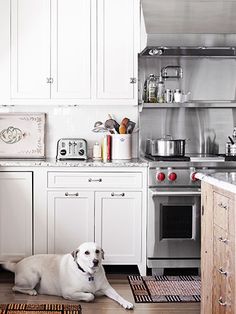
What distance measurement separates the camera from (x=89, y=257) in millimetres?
3773

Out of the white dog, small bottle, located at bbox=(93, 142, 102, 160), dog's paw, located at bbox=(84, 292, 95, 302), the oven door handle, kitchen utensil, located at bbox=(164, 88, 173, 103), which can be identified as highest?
kitchen utensil, located at bbox=(164, 88, 173, 103)

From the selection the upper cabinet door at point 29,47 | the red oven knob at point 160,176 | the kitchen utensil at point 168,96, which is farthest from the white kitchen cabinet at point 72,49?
the red oven knob at point 160,176

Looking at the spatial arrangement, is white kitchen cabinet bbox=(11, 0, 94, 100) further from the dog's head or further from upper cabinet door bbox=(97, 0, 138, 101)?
the dog's head

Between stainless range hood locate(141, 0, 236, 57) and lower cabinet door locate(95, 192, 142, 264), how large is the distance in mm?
1175

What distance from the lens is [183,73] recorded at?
16.5 ft

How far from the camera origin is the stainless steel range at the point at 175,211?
435cm

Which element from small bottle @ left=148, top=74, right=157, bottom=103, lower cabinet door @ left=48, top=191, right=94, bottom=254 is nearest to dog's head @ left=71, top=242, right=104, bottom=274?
lower cabinet door @ left=48, top=191, right=94, bottom=254

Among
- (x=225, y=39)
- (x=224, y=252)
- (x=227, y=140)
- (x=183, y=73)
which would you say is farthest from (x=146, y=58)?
(x=224, y=252)

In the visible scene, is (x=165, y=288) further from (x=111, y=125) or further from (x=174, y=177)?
(x=111, y=125)

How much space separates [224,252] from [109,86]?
7.98 feet

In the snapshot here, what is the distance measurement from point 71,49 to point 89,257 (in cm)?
179

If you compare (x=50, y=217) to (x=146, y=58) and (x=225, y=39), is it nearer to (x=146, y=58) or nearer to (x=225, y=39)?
(x=146, y=58)

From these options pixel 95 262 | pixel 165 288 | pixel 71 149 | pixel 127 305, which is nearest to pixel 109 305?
pixel 127 305

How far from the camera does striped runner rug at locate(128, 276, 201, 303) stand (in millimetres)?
3891
